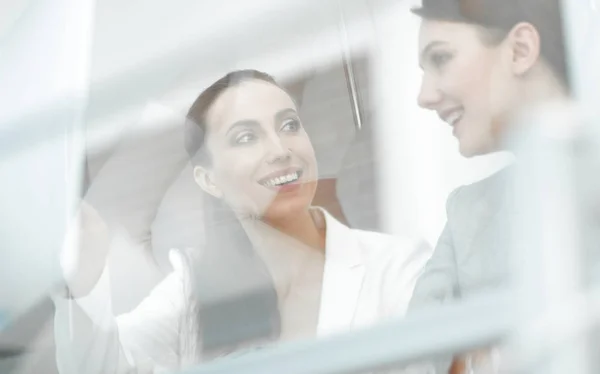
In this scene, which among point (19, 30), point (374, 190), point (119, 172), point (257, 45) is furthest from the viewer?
Answer: point (19, 30)

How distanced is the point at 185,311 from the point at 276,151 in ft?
0.82

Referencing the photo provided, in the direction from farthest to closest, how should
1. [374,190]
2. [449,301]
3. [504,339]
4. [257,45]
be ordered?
[257,45], [374,190], [449,301], [504,339]

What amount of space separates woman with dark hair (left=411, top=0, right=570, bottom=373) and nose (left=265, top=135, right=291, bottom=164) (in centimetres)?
19

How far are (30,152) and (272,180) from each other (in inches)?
19.8

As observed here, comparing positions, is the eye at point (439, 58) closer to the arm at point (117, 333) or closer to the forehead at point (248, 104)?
the forehead at point (248, 104)

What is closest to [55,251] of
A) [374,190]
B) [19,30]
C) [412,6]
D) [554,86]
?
[19,30]

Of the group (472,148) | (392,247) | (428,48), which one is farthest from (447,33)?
(392,247)

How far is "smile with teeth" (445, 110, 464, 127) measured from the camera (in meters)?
0.91

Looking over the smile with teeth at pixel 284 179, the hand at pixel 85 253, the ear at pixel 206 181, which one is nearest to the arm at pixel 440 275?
the smile with teeth at pixel 284 179

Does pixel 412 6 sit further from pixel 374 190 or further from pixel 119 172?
pixel 119 172

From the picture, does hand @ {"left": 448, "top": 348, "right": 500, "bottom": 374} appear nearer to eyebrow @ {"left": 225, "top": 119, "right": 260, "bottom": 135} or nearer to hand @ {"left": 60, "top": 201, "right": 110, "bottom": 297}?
eyebrow @ {"left": 225, "top": 119, "right": 260, "bottom": 135}

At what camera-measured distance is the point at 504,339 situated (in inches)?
25.1

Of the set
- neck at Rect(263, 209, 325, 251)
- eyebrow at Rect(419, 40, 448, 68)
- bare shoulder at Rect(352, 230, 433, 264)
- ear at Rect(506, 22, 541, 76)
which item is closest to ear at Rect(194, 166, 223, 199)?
neck at Rect(263, 209, 325, 251)

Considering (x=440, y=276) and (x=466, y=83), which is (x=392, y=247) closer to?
(x=440, y=276)
